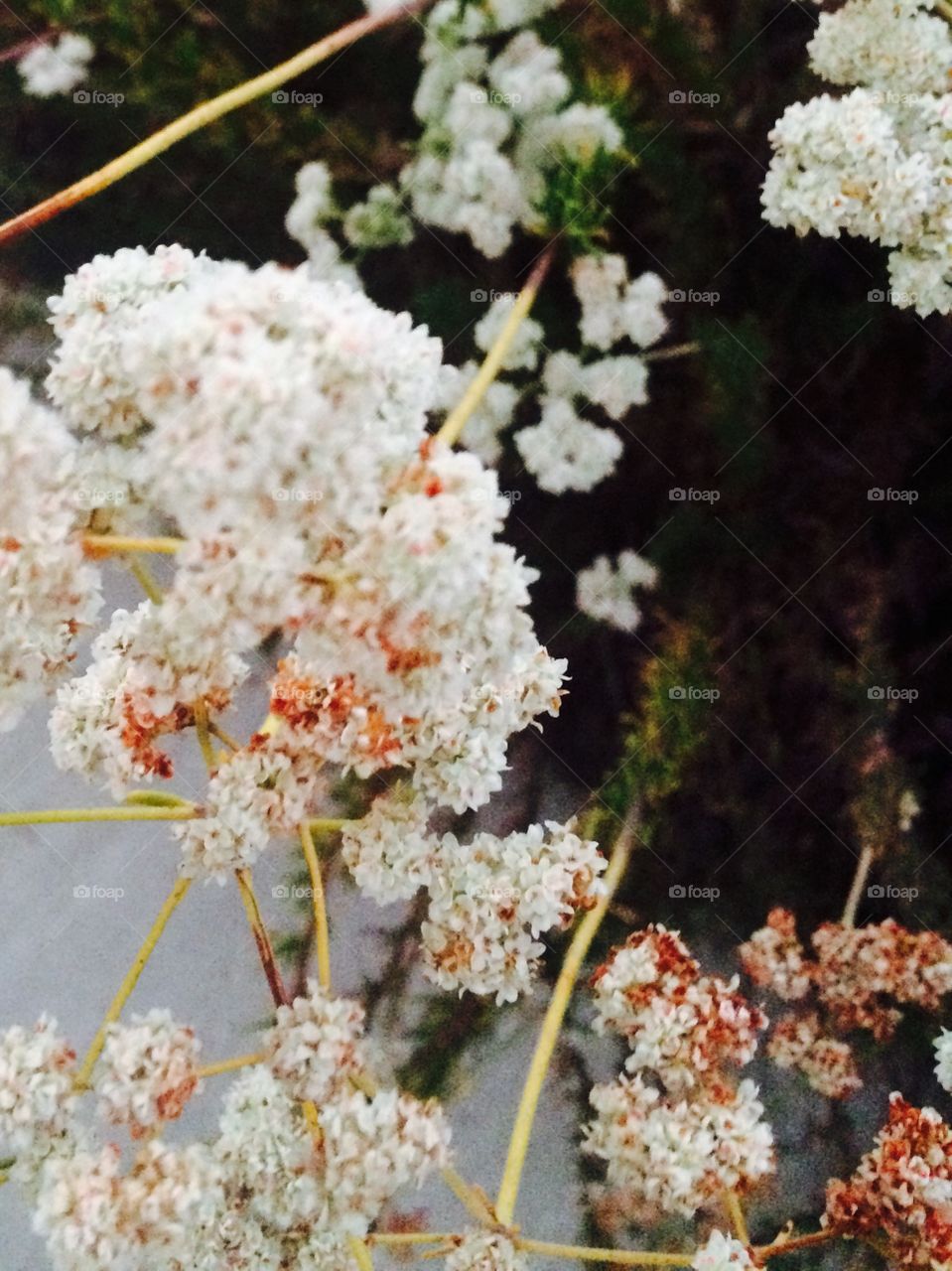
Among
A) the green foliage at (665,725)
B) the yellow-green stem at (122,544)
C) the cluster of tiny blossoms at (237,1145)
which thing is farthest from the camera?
the green foliage at (665,725)

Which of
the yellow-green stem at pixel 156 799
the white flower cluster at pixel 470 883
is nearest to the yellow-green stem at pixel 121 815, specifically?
the yellow-green stem at pixel 156 799

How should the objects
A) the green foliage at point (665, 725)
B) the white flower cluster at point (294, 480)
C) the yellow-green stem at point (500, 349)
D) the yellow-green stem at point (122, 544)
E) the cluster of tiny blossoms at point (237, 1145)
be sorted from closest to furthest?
the white flower cluster at point (294, 480)
the yellow-green stem at point (122, 544)
the cluster of tiny blossoms at point (237, 1145)
the yellow-green stem at point (500, 349)
the green foliage at point (665, 725)

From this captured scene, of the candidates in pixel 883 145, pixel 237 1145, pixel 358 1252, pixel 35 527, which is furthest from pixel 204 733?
pixel 883 145

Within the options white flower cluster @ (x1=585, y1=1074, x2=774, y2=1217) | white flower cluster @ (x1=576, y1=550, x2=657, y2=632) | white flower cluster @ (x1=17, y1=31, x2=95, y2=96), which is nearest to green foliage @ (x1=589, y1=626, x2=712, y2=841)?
white flower cluster @ (x1=576, y1=550, x2=657, y2=632)

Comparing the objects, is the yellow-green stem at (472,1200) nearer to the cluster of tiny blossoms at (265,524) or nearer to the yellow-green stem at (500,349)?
the cluster of tiny blossoms at (265,524)

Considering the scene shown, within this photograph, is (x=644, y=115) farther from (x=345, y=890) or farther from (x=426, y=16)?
(x=345, y=890)

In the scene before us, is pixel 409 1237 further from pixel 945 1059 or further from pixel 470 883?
pixel 945 1059

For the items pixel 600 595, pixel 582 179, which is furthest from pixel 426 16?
pixel 600 595
